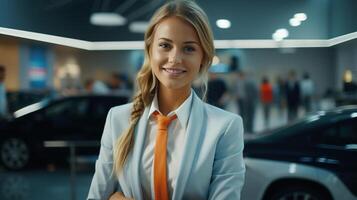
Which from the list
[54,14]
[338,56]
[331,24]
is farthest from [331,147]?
[54,14]

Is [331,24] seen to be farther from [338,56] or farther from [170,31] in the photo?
[170,31]

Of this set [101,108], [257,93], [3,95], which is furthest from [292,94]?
[3,95]

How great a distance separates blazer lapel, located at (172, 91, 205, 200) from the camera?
99cm

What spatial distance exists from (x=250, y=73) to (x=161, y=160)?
1244mm

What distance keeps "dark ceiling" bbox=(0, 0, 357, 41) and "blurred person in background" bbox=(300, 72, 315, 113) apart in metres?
0.22

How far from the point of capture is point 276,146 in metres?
2.24

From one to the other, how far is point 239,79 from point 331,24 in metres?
0.52

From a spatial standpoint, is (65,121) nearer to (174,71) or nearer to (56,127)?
(56,127)

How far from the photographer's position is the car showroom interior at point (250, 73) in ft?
6.87

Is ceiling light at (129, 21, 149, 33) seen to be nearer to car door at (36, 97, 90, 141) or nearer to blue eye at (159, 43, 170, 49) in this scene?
car door at (36, 97, 90, 141)

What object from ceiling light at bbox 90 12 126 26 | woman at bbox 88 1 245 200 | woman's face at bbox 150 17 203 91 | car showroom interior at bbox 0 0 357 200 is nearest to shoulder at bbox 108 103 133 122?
woman at bbox 88 1 245 200

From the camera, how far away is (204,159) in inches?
38.9

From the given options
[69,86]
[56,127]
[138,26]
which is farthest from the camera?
[56,127]

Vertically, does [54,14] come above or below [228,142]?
above
